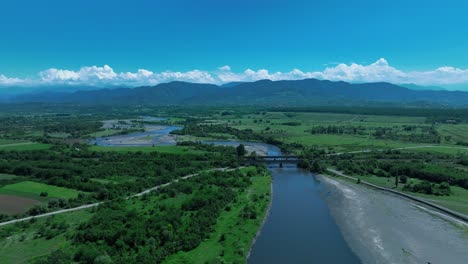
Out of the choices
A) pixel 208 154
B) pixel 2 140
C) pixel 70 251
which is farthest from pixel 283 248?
pixel 2 140

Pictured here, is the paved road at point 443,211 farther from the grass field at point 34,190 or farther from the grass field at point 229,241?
the grass field at point 34,190

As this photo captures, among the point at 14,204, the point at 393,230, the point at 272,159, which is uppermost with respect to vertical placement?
the point at 14,204

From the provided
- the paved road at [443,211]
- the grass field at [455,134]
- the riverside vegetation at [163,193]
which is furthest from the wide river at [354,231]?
the grass field at [455,134]

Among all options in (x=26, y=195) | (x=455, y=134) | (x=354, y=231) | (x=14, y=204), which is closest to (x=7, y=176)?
(x=26, y=195)

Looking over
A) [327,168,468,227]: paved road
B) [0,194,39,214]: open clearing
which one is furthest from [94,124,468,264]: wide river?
[0,194,39,214]: open clearing

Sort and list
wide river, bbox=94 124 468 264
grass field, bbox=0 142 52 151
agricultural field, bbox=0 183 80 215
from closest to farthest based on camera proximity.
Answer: wide river, bbox=94 124 468 264, agricultural field, bbox=0 183 80 215, grass field, bbox=0 142 52 151

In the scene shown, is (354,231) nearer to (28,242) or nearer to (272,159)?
(28,242)

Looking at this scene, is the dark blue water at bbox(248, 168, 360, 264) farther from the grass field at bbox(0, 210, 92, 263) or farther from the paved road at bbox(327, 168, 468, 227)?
the grass field at bbox(0, 210, 92, 263)
